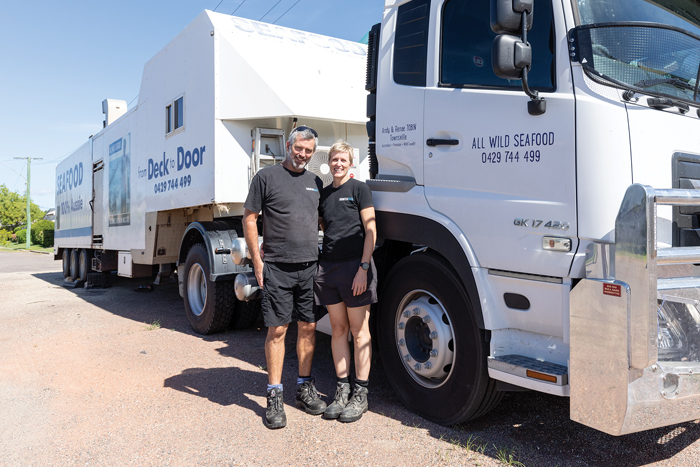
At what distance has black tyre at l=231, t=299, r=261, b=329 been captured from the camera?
21.2 feet

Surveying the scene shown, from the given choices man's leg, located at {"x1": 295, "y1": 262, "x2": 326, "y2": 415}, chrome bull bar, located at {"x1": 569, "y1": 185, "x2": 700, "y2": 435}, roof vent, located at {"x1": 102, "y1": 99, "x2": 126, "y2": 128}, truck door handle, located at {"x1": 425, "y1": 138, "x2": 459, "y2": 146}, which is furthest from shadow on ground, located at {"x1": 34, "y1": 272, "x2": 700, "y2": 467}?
roof vent, located at {"x1": 102, "y1": 99, "x2": 126, "y2": 128}

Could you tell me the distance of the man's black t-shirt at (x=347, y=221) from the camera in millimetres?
3783

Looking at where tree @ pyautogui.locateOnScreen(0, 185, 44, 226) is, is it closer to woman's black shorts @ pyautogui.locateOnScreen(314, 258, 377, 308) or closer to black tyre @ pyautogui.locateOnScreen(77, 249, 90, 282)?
black tyre @ pyautogui.locateOnScreen(77, 249, 90, 282)

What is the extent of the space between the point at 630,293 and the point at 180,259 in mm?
5848

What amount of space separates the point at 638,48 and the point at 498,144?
2.93ft

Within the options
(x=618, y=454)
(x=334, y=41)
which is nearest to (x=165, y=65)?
(x=334, y=41)

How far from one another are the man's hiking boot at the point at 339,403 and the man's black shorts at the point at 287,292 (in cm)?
54

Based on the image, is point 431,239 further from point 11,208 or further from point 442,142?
point 11,208

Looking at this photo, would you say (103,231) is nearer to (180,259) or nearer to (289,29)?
(180,259)

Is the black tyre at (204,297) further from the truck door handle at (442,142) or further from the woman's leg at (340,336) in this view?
the truck door handle at (442,142)

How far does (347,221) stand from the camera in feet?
12.5

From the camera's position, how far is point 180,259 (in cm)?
705

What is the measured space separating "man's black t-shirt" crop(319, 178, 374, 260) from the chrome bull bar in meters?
1.60

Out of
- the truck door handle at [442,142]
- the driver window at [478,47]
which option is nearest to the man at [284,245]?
the truck door handle at [442,142]
